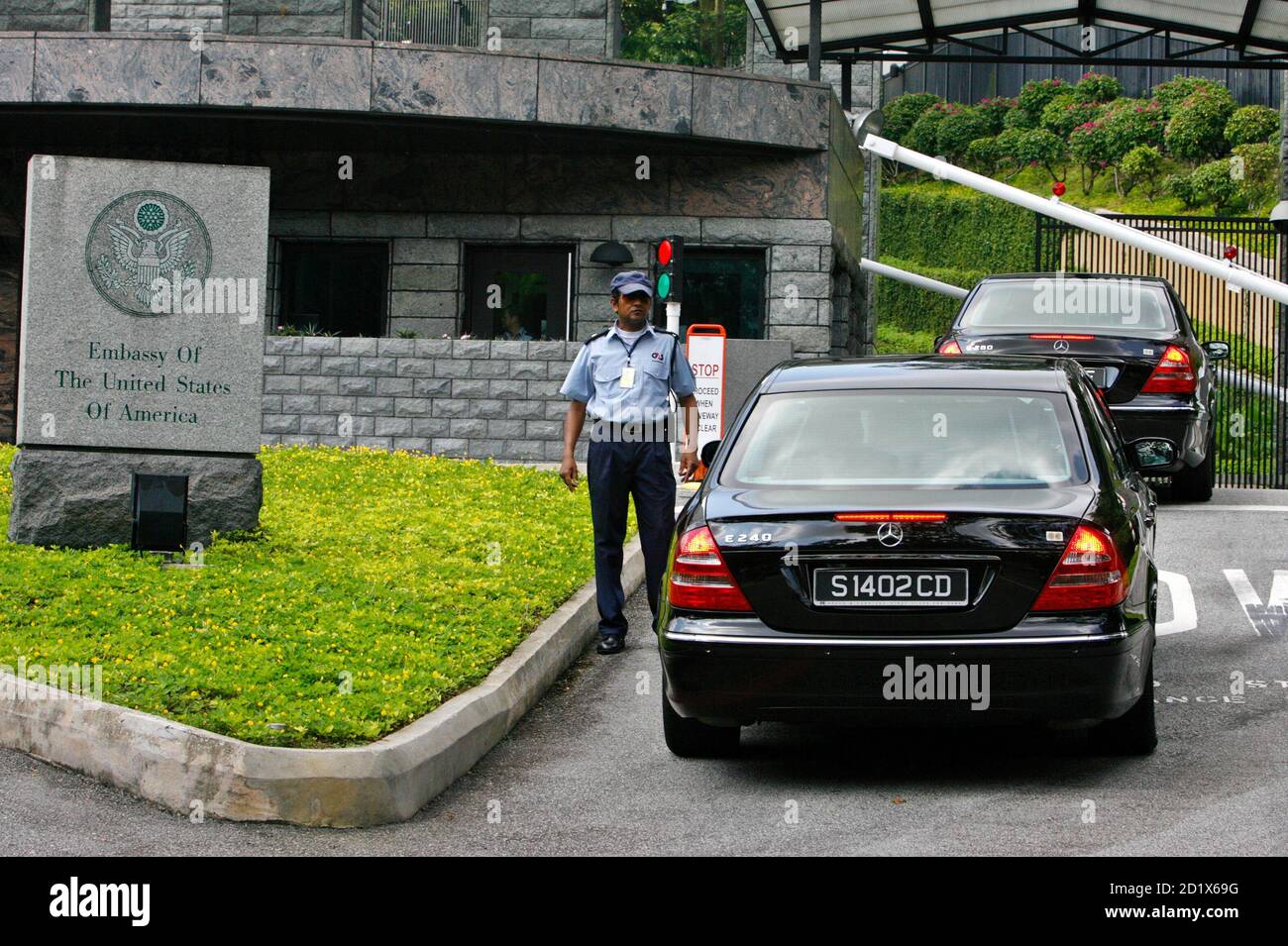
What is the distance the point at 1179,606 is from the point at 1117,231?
10.00m

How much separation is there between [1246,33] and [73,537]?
15.9 metres

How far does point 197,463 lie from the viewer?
1066cm

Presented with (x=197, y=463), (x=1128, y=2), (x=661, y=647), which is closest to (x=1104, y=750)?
(x=661, y=647)

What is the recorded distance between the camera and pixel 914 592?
603cm

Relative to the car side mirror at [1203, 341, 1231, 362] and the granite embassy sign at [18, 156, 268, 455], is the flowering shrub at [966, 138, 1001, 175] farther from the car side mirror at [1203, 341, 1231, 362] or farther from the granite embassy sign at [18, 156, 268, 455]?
the granite embassy sign at [18, 156, 268, 455]

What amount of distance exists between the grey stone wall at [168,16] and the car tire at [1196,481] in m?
13.8

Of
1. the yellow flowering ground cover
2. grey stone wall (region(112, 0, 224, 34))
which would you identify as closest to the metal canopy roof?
grey stone wall (region(112, 0, 224, 34))

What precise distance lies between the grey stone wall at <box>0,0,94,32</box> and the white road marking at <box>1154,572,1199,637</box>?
1674 centimetres

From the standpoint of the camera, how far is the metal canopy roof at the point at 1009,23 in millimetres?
20625

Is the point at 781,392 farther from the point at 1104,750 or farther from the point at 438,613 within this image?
the point at 438,613

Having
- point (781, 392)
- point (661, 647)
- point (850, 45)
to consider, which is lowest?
point (661, 647)

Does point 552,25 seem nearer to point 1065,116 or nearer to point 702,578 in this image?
point 702,578
